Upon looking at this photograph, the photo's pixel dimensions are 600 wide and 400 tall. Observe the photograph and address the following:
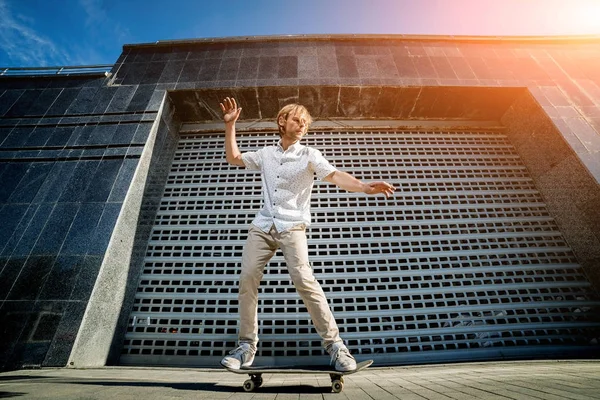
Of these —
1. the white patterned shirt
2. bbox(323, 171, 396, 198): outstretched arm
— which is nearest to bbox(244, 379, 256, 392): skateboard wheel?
the white patterned shirt

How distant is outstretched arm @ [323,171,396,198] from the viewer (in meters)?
2.20

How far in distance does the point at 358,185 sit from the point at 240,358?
180 cm

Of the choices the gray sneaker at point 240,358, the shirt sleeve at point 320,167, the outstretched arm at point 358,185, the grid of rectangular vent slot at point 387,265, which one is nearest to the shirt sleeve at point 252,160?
the shirt sleeve at point 320,167

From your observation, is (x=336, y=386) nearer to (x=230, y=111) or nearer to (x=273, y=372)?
(x=273, y=372)

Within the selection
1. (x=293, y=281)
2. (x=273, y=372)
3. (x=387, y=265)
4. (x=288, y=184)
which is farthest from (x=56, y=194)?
(x=387, y=265)

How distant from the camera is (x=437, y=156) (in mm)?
5383

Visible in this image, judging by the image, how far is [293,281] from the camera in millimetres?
2156

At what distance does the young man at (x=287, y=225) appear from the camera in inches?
81.4

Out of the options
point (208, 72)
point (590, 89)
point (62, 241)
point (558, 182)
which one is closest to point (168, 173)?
point (62, 241)

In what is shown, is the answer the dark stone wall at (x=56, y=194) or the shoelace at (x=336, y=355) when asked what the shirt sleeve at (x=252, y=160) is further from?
the dark stone wall at (x=56, y=194)

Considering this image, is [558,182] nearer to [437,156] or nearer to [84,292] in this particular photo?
[437,156]

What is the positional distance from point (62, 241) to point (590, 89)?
34.0 feet

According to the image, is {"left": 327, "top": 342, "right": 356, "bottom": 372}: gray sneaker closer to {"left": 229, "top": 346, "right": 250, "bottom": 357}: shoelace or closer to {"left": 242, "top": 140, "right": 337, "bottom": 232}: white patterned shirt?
{"left": 229, "top": 346, "right": 250, "bottom": 357}: shoelace

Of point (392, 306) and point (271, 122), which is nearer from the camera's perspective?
point (392, 306)
